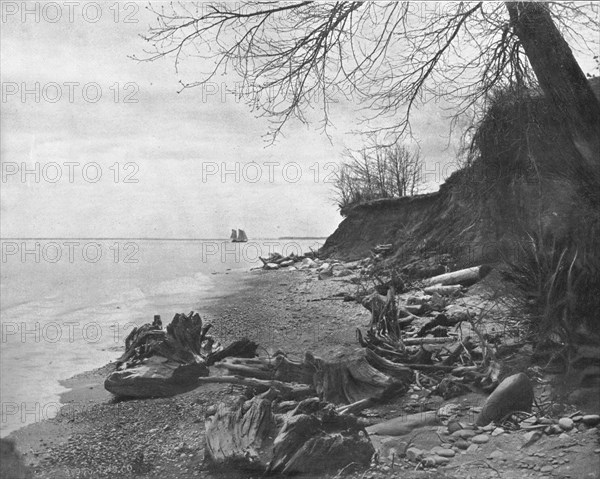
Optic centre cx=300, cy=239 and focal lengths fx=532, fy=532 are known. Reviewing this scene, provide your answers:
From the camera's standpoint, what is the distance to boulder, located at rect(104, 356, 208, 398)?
186 inches

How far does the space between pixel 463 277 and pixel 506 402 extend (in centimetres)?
601

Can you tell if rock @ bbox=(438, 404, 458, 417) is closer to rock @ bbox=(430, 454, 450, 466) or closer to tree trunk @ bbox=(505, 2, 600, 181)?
rock @ bbox=(430, 454, 450, 466)

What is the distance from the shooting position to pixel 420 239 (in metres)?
13.7

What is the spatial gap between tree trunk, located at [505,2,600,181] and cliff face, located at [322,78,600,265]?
0.55 feet

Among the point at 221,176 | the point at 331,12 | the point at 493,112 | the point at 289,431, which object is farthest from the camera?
the point at 493,112

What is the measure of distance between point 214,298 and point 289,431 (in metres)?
8.88

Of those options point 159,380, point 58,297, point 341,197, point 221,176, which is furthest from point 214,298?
point 221,176

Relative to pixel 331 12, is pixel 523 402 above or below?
below

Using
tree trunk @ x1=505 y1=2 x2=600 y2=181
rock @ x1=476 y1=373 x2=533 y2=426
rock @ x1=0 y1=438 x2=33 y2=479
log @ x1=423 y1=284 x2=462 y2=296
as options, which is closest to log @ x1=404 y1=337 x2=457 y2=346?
rock @ x1=476 y1=373 x2=533 y2=426

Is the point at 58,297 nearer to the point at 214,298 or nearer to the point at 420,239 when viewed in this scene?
the point at 214,298

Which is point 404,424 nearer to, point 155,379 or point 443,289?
point 155,379

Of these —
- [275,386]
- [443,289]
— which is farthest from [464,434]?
[443,289]

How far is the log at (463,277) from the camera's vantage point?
30.9ft

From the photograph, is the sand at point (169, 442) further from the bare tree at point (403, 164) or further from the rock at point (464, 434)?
the bare tree at point (403, 164)
